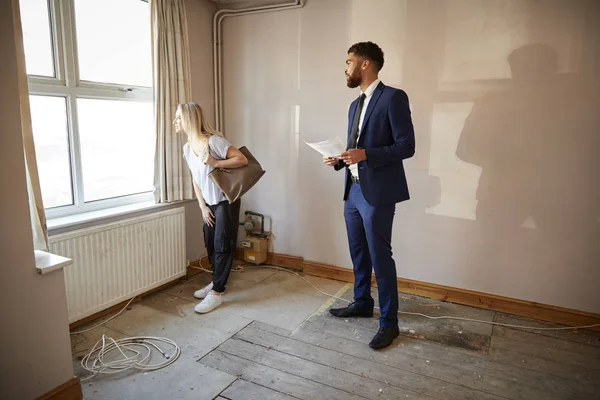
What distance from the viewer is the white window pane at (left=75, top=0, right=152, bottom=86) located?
271 centimetres

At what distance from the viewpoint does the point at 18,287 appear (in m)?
1.74

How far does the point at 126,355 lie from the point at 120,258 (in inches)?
27.9

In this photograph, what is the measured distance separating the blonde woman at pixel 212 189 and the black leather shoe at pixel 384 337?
1145 millimetres

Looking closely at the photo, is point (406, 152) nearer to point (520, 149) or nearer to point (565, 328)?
point (520, 149)

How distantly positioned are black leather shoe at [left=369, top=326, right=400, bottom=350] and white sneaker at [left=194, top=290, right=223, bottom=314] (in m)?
1.13

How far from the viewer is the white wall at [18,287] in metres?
1.65

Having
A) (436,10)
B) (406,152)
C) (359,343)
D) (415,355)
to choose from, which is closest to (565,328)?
(415,355)

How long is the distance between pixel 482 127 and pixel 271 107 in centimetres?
172

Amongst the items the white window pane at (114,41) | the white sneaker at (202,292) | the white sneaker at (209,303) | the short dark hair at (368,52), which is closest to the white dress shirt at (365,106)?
the short dark hair at (368,52)

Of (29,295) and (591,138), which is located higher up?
(591,138)

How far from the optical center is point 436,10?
291cm

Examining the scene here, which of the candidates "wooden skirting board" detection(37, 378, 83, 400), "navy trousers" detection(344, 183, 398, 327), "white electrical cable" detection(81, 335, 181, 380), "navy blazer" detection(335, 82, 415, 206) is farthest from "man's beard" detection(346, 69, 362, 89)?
"wooden skirting board" detection(37, 378, 83, 400)

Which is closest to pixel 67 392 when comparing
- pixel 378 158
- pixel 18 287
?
pixel 18 287

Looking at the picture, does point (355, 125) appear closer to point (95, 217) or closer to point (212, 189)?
point (212, 189)
